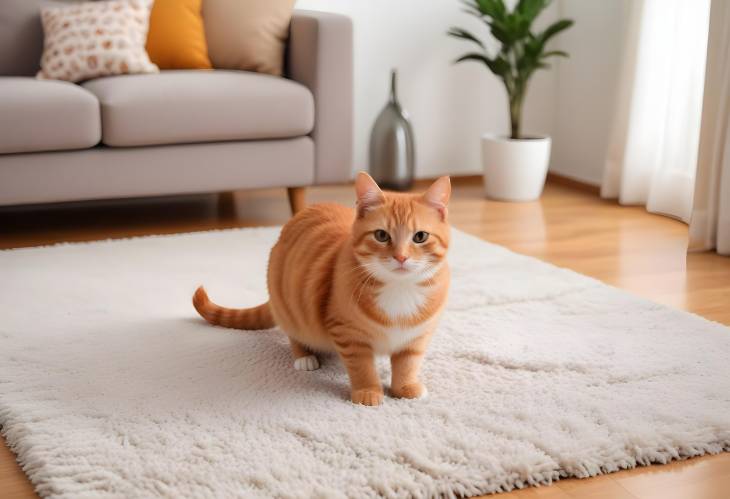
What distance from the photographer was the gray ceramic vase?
14.0 ft

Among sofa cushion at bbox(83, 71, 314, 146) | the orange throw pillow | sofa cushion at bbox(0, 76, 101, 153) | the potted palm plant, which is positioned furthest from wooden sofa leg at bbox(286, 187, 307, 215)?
the potted palm plant

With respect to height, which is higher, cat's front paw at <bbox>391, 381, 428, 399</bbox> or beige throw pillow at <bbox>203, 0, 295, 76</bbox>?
beige throw pillow at <bbox>203, 0, 295, 76</bbox>

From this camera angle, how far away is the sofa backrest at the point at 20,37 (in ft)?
12.0

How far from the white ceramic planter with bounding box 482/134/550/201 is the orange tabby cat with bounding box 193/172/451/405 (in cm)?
209

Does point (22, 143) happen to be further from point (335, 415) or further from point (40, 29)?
point (335, 415)

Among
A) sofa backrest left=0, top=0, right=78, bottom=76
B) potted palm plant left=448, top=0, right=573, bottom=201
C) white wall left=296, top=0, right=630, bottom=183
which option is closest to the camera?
sofa backrest left=0, top=0, right=78, bottom=76

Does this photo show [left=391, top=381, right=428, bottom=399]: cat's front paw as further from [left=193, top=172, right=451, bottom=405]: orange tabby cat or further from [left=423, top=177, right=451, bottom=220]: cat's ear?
[left=423, top=177, right=451, bottom=220]: cat's ear

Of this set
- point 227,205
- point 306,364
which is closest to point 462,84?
point 227,205

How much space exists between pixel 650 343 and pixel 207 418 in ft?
3.42

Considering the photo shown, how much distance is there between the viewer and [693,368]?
2.14 m

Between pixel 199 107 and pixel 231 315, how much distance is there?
1.19 metres

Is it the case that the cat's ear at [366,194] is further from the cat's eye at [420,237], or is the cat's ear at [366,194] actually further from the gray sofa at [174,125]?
the gray sofa at [174,125]

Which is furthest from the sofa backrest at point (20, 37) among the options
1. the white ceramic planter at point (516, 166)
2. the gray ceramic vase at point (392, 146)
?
the white ceramic planter at point (516, 166)

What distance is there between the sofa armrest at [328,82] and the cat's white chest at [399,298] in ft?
5.89
